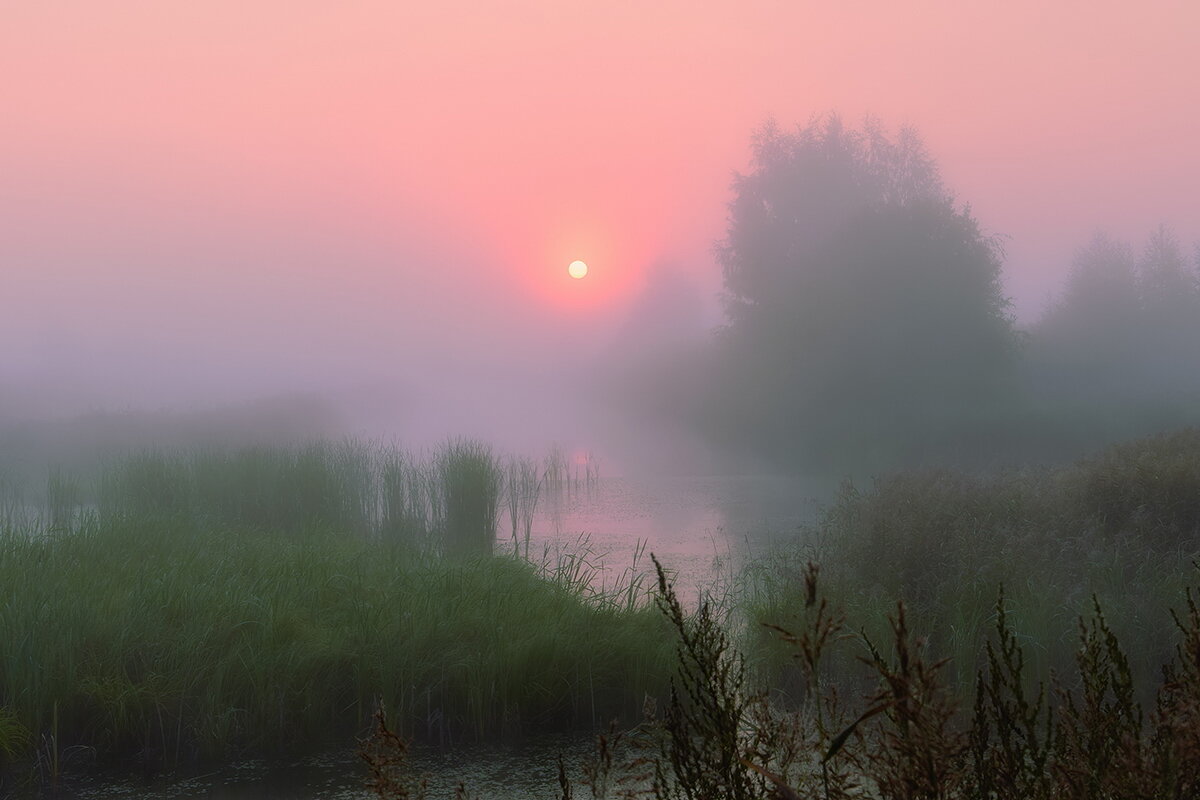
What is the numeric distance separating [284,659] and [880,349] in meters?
27.8

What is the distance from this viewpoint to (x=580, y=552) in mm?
13477

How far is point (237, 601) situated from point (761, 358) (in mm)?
29446

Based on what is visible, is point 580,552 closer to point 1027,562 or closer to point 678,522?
point 678,522

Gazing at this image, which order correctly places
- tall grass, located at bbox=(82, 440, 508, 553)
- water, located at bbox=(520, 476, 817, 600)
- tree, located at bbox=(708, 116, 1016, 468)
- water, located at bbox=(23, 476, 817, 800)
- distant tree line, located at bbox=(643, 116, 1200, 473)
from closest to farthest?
water, located at bbox=(23, 476, 817, 800)
water, located at bbox=(520, 476, 817, 600)
tall grass, located at bbox=(82, 440, 508, 553)
distant tree line, located at bbox=(643, 116, 1200, 473)
tree, located at bbox=(708, 116, 1016, 468)

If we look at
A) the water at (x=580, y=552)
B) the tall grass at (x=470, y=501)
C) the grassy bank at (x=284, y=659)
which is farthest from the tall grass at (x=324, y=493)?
the grassy bank at (x=284, y=659)

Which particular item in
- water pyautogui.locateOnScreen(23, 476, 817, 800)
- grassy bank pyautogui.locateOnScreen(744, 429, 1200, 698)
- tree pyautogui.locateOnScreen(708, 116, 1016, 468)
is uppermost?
tree pyautogui.locateOnScreen(708, 116, 1016, 468)

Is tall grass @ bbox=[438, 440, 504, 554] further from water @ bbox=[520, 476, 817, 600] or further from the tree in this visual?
the tree

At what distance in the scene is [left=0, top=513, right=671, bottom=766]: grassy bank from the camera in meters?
6.01

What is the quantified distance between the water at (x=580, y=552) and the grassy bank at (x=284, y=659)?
0.34m

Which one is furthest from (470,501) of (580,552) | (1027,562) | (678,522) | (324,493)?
(1027,562)

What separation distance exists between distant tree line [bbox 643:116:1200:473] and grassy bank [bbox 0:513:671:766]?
17.2 m

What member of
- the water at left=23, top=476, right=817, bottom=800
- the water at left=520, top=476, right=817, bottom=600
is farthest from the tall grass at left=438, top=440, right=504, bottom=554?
the water at left=520, top=476, right=817, bottom=600

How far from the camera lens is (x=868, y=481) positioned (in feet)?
73.0

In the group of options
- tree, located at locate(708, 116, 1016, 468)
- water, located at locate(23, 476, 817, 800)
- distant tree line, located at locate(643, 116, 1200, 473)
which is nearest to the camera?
water, located at locate(23, 476, 817, 800)
